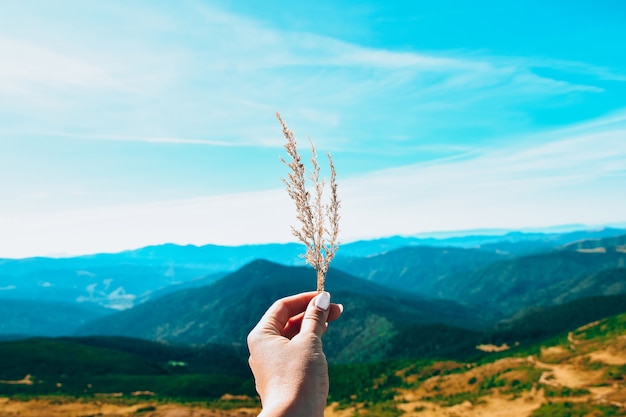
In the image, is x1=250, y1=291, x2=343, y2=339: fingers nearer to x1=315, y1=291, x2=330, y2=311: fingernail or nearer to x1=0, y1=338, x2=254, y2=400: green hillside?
x1=315, y1=291, x2=330, y2=311: fingernail

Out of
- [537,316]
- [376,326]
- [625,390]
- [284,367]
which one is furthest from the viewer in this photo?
[376,326]

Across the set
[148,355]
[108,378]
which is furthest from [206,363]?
[108,378]

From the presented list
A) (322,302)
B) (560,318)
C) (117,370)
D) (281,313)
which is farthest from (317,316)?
(560,318)

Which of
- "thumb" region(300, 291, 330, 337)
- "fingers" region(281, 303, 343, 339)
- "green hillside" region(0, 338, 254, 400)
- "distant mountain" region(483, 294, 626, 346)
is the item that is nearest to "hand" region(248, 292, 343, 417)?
"thumb" region(300, 291, 330, 337)

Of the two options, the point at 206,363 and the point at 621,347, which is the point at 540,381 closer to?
the point at 621,347

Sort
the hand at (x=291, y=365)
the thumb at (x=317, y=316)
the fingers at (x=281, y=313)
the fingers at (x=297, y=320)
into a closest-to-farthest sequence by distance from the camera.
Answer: the hand at (x=291, y=365) < the thumb at (x=317, y=316) < the fingers at (x=281, y=313) < the fingers at (x=297, y=320)

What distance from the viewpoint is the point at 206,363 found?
499ft

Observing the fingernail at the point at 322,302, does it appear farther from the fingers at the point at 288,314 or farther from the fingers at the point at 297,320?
the fingers at the point at 297,320

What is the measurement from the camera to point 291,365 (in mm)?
3143

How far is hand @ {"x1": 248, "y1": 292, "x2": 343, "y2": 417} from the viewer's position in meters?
2.87

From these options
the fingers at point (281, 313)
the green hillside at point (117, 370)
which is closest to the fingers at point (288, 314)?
the fingers at point (281, 313)

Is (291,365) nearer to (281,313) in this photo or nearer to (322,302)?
(322,302)

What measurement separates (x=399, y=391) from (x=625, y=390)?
25.2 meters

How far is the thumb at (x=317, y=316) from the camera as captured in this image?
353 cm
